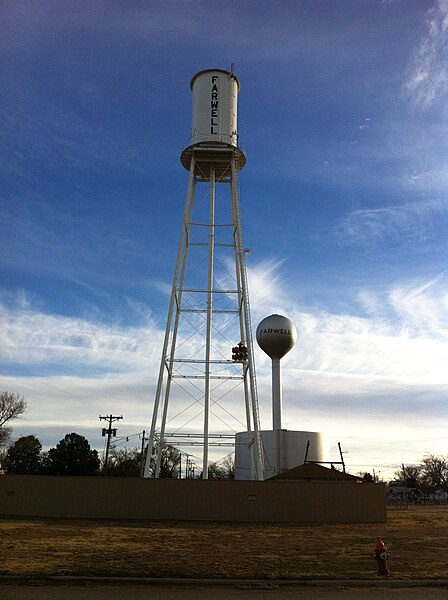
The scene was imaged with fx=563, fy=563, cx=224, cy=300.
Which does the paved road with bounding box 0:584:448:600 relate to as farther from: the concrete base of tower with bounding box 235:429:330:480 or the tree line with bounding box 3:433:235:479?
the tree line with bounding box 3:433:235:479

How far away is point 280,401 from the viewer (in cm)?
4125

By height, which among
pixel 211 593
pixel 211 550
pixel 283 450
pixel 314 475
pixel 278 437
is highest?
pixel 278 437

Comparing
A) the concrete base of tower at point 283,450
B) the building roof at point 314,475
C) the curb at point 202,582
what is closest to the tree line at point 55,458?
the concrete base of tower at point 283,450

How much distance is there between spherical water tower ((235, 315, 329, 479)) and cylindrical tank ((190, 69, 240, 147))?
16269 millimetres

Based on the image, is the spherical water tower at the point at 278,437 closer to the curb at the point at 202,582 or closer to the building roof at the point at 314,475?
the building roof at the point at 314,475

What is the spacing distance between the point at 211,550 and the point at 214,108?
70.5 feet

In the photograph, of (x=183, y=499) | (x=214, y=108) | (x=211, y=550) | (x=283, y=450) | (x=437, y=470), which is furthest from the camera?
(x=437, y=470)

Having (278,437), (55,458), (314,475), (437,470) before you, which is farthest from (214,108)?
(437,470)

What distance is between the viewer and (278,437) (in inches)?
1571

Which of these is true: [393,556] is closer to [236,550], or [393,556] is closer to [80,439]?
[236,550]

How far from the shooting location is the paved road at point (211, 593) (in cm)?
895

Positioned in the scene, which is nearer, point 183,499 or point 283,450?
point 183,499

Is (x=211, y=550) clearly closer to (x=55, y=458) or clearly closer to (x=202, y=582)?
(x=202, y=582)

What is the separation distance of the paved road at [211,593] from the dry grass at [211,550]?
0.83m
